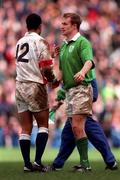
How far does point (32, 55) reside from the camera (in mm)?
11539

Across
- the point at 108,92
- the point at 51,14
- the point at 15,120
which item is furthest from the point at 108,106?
the point at 51,14

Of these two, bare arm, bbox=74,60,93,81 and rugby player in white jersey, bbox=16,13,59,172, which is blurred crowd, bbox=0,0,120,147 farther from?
bare arm, bbox=74,60,93,81

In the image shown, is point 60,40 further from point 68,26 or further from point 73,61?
point 73,61

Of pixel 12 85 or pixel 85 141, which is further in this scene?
pixel 12 85

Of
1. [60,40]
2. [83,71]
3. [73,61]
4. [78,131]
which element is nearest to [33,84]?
[73,61]

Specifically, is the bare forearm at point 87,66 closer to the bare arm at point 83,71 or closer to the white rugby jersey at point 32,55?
the bare arm at point 83,71

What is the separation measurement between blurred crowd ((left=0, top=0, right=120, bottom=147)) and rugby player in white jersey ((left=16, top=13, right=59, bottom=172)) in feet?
30.2

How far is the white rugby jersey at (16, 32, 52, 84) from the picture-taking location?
11.5m

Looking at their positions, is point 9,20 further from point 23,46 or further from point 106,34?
point 23,46

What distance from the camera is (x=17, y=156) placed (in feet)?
55.7

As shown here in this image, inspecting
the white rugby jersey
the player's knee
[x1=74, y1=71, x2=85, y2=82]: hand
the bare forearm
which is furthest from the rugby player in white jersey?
[x1=74, y1=71, x2=85, y2=82]: hand

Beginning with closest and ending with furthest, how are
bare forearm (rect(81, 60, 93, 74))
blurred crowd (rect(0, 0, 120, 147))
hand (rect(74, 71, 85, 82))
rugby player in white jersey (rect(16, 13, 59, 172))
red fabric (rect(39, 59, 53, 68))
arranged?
hand (rect(74, 71, 85, 82)), bare forearm (rect(81, 60, 93, 74)), red fabric (rect(39, 59, 53, 68)), rugby player in white jersey (rect(16, 13, 59, 172)), blurred crowd (rect(0, 0, 120, 147))

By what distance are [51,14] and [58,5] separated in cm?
77

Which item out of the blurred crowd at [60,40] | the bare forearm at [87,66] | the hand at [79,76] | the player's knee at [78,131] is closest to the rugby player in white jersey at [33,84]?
the player's knee at [78,131]
